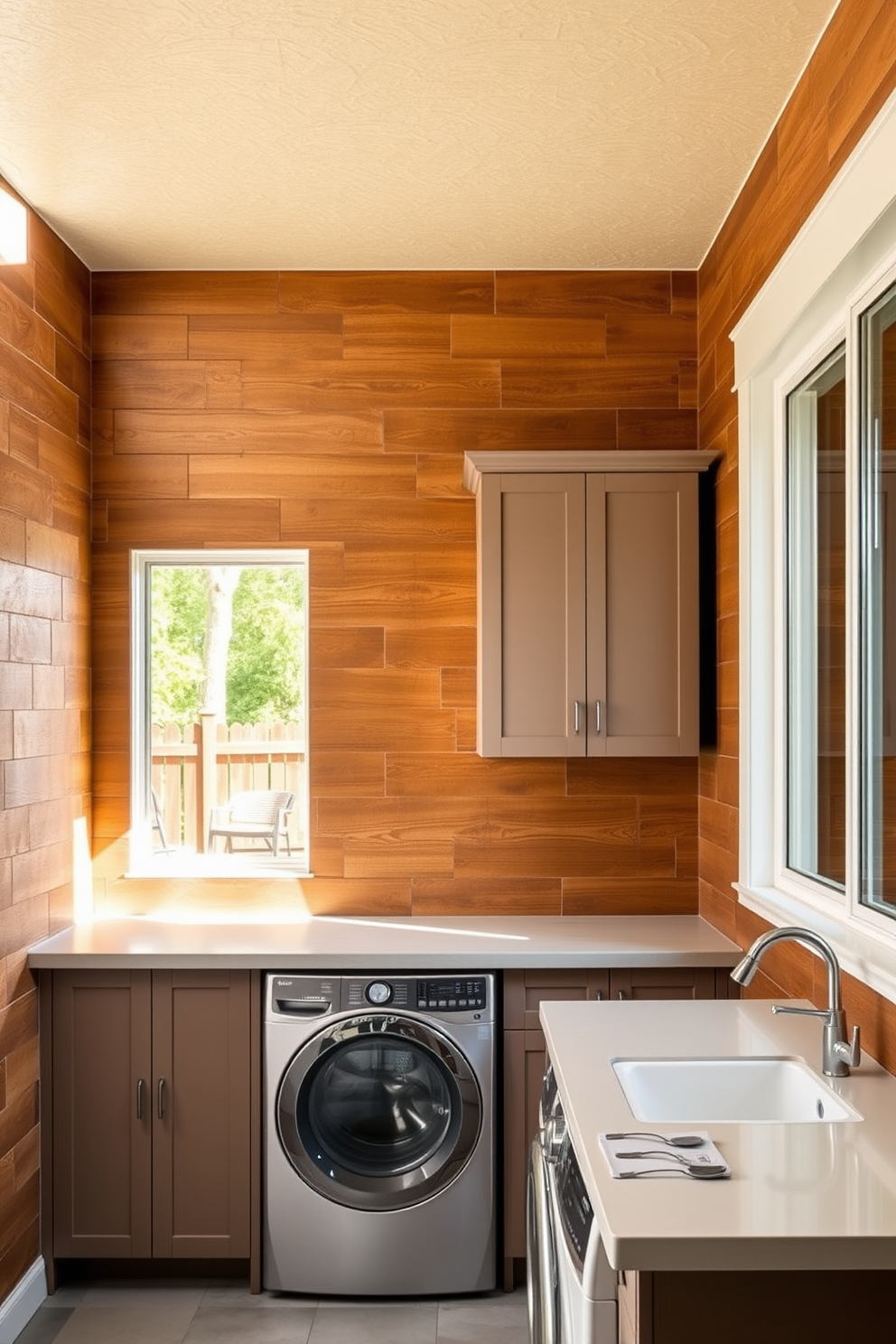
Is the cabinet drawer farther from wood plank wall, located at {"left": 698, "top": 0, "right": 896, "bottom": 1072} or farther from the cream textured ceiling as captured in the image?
the cream textured ceiling

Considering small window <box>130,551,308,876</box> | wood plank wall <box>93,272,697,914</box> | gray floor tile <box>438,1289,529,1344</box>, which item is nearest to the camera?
gray floor tile <box>438,1289,529,1344</box>

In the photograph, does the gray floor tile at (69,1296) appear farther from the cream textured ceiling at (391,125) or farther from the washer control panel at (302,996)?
the cream textured ceiling at (391,125)

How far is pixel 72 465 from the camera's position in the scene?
3.37 metres

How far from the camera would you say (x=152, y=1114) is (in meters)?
3.03

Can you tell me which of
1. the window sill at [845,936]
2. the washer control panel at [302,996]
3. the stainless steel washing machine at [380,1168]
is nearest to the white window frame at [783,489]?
the window sill at [845,936]

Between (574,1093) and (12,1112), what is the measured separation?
169 cm

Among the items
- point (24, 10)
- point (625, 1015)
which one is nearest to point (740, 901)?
point (625, 1015)

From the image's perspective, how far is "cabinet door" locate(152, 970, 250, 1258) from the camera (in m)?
3.01

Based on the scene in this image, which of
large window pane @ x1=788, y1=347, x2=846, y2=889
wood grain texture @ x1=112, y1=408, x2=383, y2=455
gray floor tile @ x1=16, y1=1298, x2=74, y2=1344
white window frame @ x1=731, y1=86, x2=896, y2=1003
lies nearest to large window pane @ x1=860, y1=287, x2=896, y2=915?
white window frame @ x1=731, y1=86, x2=896, y2=1003

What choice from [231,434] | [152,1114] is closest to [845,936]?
[152,1114]

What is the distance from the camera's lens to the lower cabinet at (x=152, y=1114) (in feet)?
9.88

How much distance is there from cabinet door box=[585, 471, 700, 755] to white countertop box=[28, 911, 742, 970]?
54 centimetres

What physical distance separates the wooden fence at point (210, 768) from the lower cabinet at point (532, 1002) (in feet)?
3.21

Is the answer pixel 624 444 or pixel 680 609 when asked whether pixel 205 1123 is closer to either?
pixel 680 609
